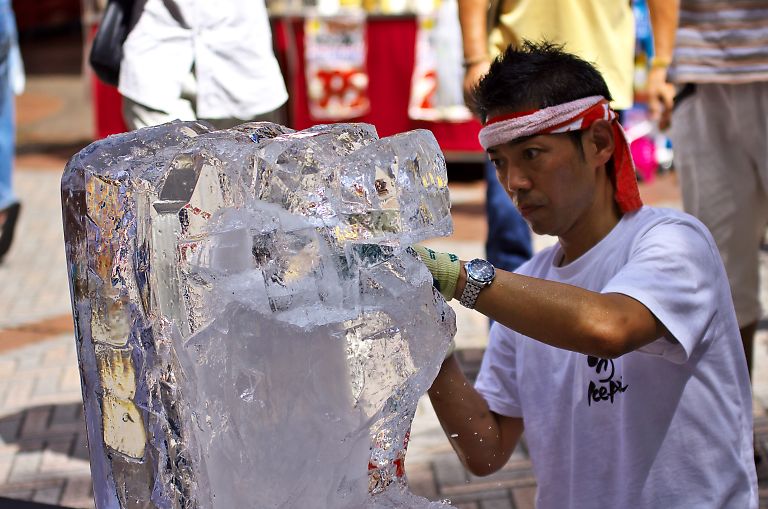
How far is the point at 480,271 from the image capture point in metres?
1.48

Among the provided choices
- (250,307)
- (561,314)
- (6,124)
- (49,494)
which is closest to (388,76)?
(6,124)

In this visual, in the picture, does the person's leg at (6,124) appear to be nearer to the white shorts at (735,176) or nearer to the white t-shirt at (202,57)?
the white t-shirt at (202,57)

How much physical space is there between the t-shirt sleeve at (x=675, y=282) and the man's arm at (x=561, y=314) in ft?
0.24

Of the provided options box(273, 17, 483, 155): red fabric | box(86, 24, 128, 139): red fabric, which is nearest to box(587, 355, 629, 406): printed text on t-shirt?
box(273, 17, 483, 155): red fabric

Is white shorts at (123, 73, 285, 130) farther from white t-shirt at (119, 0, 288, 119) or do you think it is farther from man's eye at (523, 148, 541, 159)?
man's eye at (523, 148, 541, 159)

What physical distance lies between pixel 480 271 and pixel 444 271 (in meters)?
0.06

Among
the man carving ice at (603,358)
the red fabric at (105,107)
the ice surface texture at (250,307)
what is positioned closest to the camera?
the ice surface texture at (250,307)

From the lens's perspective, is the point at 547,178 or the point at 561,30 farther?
the point at 561,30

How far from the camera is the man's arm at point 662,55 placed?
3.31 metres

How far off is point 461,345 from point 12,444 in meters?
1.60

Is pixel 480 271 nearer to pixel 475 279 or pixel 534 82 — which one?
pixel 475 279

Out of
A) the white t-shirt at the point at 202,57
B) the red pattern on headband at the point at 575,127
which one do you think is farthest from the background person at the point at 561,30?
the red pattern on headband at the point at 575,127

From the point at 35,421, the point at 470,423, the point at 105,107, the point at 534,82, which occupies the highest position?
the point at 534,82

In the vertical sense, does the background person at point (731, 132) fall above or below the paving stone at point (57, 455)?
above
